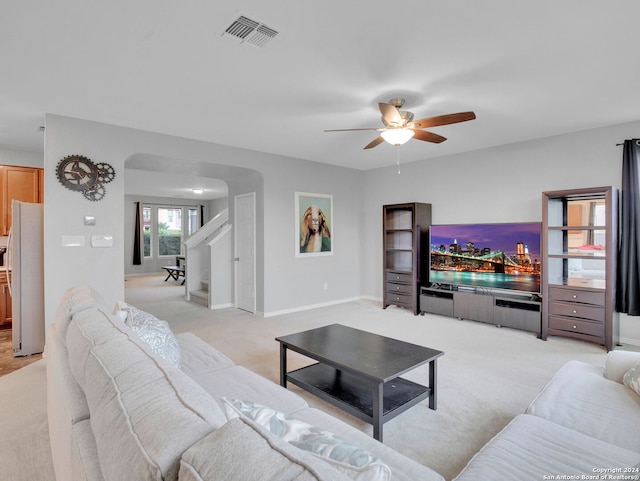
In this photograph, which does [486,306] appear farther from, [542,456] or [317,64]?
[317,64]

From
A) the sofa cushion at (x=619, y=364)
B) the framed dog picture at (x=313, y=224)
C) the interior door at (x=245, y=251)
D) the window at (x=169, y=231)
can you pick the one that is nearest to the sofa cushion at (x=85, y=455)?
the sofa cushion at (x=619, y=364)

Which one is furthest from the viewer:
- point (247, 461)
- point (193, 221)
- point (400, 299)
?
point (193, 221)

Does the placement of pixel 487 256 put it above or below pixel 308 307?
above

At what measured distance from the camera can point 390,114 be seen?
298cm

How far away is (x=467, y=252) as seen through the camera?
5152mm

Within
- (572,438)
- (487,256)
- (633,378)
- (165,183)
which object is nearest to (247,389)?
(572,438)

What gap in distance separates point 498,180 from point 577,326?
7.08ft

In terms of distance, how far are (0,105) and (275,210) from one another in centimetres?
330

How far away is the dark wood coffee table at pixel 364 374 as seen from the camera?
2160 millimetres

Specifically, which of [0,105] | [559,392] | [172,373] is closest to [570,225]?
[559,392]

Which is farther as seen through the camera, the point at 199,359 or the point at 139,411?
the point at 199,359

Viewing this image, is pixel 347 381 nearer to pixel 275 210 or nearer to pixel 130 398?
pixel 130 398

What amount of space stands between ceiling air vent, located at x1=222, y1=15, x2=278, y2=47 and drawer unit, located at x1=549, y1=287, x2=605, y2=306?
4.08m

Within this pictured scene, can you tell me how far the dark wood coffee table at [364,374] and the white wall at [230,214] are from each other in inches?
100
